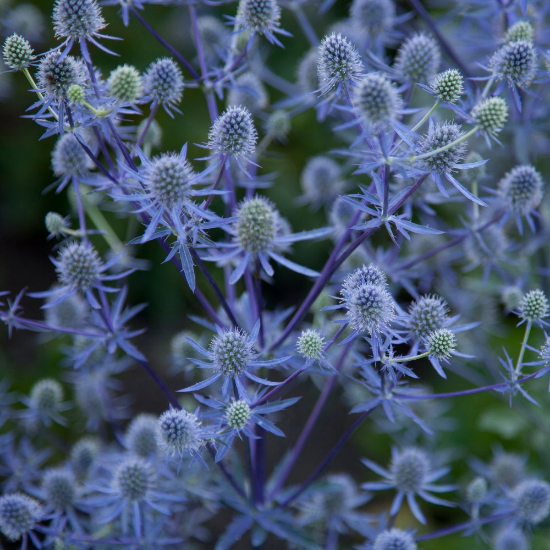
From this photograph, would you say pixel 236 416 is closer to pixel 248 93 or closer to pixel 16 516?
pixel 16 516

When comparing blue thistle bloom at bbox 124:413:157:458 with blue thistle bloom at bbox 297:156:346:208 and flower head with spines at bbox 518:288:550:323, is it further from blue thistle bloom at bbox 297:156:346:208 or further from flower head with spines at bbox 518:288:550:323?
flower head with spines at bbox 518:288:550:323

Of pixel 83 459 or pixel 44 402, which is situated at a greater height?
pixel 44 402

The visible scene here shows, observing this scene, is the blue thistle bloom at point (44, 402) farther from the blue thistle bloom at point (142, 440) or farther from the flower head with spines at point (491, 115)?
the flower head with spines at point (491, 115)

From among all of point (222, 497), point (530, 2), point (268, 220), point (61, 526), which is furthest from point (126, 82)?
point (530, 2)

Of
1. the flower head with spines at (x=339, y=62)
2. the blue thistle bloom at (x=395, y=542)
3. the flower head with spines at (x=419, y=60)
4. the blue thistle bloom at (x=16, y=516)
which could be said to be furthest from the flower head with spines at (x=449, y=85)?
the blue thistle bloom at (x=16, y=516)

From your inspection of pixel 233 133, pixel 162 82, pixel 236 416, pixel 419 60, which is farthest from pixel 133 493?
pixel 419 60

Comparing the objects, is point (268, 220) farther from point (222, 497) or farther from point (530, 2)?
point (530, 2)
